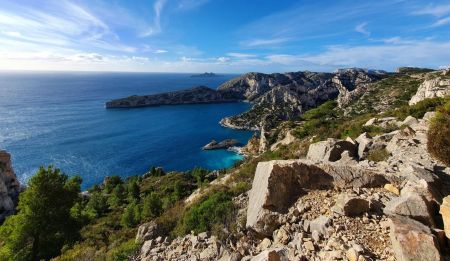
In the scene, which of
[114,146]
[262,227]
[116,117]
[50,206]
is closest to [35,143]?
[114,146]

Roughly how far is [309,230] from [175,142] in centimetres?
8195

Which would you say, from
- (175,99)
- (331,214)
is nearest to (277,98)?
(175,99)

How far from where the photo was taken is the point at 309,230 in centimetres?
827

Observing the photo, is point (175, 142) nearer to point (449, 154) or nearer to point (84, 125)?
point (84, 125)

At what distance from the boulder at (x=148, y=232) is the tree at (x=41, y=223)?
328 inches

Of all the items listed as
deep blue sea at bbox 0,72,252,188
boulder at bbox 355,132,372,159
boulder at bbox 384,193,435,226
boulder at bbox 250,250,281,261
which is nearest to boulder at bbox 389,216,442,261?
boulder at bbox 384,193,435,226

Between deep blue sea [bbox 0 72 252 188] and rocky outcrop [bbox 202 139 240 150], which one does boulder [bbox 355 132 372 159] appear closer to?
deep blue sea [bbox 0 72 252 188]

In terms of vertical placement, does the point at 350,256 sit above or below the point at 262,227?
above

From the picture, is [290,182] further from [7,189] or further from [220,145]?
[220,145]

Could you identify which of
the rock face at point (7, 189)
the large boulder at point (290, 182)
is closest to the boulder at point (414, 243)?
the large boulder at point (290, 182)

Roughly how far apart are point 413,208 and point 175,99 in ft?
545

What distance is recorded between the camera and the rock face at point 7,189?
40.1m

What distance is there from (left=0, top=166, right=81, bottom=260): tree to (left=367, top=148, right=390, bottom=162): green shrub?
18.1m

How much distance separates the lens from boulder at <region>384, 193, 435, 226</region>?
7301mm
